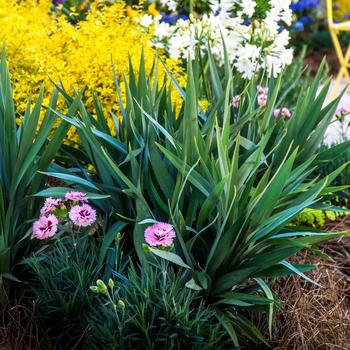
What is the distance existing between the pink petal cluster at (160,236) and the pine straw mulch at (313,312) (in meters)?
0.62

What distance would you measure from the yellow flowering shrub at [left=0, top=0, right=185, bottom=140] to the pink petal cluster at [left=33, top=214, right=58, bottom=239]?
43.9 inches

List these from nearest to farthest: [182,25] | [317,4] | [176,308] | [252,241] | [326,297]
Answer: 1. [176,308]
2. [252,241]
3. [326,297]
4. [182,25]
5. [317,4]

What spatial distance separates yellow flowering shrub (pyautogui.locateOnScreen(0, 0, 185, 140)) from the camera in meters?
3.21

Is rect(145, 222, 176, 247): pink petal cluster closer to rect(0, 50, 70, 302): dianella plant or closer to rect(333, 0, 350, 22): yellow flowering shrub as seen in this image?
rect(0, 50, 70, 302): dianella plant

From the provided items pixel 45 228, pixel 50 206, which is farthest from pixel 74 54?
pixel 45 228

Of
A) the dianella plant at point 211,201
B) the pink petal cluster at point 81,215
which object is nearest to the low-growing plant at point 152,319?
the dianella plant at point 211,201

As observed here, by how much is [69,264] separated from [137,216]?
0.25 m

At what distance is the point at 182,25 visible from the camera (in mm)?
3215

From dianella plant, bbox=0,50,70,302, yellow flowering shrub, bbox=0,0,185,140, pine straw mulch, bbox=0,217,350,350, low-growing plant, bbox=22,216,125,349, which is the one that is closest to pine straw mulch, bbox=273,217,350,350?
pine straw mulch, bbox=0,217,350,350

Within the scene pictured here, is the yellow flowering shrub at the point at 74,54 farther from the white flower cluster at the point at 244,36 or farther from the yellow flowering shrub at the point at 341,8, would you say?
the yellow flowering shrub at the point at 341,8

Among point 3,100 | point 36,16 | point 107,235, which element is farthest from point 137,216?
point 36,16

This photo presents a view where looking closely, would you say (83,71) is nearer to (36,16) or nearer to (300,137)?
(36,16)

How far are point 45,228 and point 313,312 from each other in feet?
3.22

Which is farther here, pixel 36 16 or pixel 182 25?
pixel 36 16
